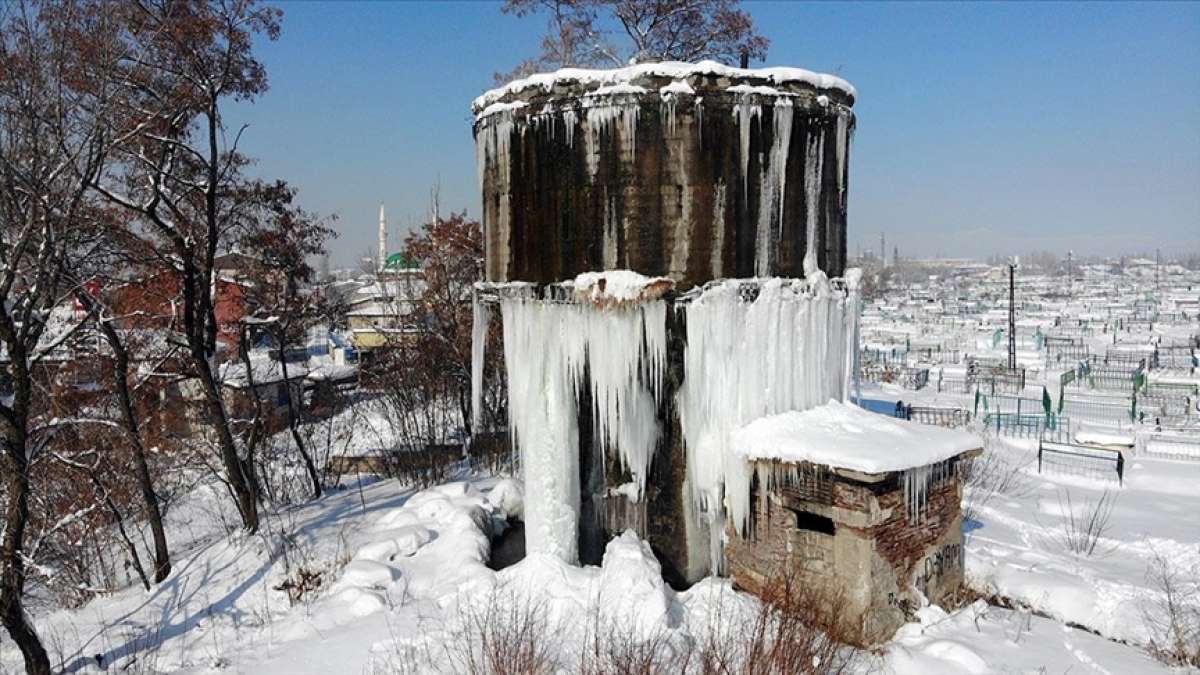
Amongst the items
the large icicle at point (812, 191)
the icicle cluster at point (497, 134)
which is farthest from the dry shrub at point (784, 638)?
the icicle cluster at point (497, 134)

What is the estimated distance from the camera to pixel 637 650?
6.05 m

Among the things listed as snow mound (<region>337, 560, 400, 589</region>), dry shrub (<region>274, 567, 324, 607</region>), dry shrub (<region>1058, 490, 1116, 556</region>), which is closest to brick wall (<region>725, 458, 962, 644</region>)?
dry shrub (<region>1058, 490, 1116, 556</region>)

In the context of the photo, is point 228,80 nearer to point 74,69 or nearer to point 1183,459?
point 74,69

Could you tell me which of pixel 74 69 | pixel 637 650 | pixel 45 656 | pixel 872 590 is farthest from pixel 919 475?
pixel 74 69

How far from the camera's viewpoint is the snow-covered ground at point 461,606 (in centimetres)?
667

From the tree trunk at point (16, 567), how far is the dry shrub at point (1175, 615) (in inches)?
427

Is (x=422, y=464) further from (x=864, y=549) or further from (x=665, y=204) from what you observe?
(x=864, y=549)

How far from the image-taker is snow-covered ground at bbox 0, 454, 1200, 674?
6.67 meters

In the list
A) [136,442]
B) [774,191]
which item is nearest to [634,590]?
[774,191]

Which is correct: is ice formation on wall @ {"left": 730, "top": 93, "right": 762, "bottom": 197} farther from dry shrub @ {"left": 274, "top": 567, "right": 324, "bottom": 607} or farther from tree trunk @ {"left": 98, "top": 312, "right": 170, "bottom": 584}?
tree trunk @ {"left": 98, "top": 312, "right": 170, "bottom": 584}

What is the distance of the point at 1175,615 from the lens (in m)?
7.59

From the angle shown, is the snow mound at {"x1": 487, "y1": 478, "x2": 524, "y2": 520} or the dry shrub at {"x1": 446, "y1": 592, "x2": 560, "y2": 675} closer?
the dry shrub at {"x1": 446, "y1": 592, "x2": 560, "y2": 675}

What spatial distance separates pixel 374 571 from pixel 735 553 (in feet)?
13.9

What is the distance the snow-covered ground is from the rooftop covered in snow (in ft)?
17.0
